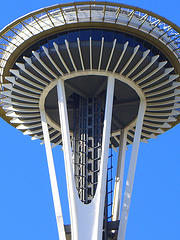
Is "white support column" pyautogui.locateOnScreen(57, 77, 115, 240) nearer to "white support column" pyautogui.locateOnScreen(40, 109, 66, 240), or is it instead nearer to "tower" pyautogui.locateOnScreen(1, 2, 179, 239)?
"tower" pyautogui.locateOnScreen(1, 2, 179, 239)

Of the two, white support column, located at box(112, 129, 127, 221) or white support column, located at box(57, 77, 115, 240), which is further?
white support column, located at box(112, 129, 127, 221)

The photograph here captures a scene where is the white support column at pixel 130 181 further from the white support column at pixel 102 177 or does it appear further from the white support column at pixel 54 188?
the white support column at pixel 54 188

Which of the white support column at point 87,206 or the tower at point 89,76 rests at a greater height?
the tower at point 89,76

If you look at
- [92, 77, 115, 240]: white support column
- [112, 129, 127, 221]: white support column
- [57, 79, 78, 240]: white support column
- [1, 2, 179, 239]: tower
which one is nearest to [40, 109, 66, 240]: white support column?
[1, 2, 179, 239]: tower

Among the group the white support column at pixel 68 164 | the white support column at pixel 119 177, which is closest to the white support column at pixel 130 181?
the white support column at pixel 119 177

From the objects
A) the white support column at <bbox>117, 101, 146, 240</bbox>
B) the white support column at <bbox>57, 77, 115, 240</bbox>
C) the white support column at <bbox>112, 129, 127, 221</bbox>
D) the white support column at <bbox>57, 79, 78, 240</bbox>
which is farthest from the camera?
the white support column at <bbox>112, 129, 127, 221</bbox>

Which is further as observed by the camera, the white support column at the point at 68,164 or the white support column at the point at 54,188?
the white support column at the point at 54,188

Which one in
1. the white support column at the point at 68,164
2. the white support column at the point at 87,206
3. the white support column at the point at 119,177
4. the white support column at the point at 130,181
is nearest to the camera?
the white support column at the point at 87,206

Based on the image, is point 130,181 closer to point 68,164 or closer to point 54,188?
point 68,164

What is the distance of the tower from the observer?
35562 mm

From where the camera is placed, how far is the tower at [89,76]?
35.6 m

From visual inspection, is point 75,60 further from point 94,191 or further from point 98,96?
point 94,191

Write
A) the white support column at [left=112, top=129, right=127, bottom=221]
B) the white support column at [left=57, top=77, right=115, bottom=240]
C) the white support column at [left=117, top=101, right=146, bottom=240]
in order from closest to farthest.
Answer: the white support column at [left=57, top=77, right=115, bottom=240]
the white support column at [left=117, top=101, right=146, bottom=240]
the white support column at [left=112, top=129, right=127, bottom=221]

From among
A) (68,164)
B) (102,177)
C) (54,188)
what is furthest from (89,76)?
(54,188)
